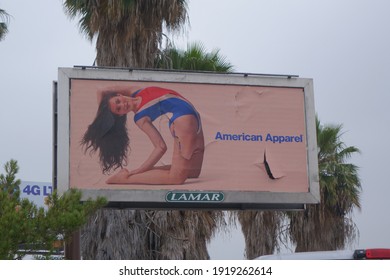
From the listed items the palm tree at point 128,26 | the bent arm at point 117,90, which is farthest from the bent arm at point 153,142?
the palm tree at point 128,26

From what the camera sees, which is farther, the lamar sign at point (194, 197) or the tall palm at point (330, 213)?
the tall palm at point (330, 213)

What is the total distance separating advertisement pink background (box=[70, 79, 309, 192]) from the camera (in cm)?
1773

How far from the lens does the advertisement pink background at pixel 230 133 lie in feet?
58.2

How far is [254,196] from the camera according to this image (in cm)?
1805

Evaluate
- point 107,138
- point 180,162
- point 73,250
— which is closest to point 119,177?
point 107,138

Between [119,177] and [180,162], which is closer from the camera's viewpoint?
[119,177]

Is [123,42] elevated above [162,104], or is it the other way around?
[123,42]

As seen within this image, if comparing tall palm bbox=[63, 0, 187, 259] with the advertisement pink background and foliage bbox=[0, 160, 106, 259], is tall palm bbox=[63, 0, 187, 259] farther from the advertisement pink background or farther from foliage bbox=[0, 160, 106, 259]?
foliage bbox=[0, 160, 106, 259]

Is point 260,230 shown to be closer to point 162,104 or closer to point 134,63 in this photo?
point 134,63

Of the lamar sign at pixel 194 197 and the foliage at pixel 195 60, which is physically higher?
the foliage at pixel 195 60

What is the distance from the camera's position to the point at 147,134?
1797 cm

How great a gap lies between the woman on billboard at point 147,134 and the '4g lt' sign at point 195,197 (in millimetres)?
318

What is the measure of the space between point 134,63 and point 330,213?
9.47 m

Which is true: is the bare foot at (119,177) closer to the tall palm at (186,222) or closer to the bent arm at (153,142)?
the bent arm at (153,142)
